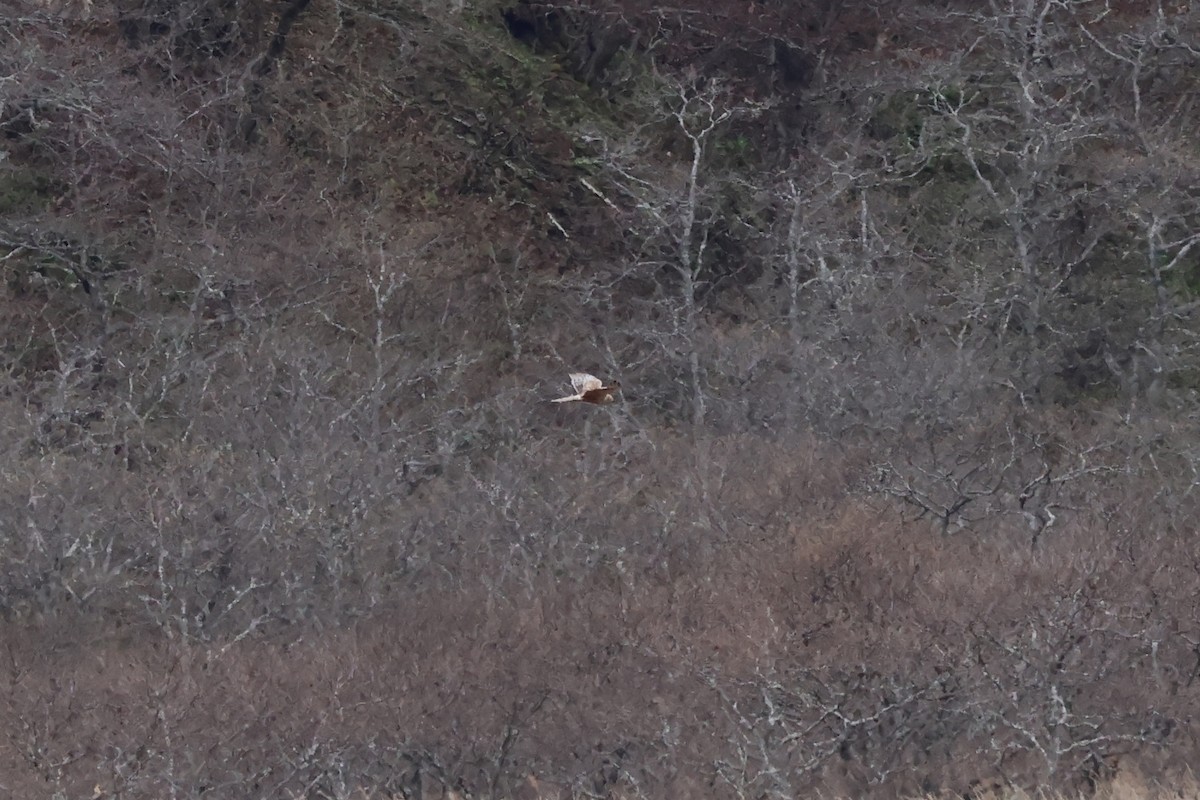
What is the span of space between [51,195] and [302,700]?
8499mm

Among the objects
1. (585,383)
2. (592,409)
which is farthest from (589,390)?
(592,409)

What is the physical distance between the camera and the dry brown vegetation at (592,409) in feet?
21.5

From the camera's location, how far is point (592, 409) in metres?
12.6

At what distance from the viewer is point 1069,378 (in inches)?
560

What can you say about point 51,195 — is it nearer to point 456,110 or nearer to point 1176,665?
point 456,110

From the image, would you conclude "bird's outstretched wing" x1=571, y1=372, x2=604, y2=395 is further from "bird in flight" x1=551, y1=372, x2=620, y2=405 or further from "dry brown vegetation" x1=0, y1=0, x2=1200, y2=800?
"dry brown vegetation" x1=0, y1=0, x2=1200, y2=800

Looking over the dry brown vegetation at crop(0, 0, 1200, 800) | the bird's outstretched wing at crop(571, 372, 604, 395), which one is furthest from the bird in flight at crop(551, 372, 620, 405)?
the dry brown vegetation at crop(0, 0, 1200, 800)

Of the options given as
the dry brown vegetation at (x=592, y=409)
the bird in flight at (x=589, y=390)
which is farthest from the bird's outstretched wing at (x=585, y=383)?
the dry brown vegetation at (x=592, y=409)

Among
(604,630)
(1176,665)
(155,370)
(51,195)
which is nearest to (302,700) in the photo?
(604,630)

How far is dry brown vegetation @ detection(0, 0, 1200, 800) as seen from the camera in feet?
21.5

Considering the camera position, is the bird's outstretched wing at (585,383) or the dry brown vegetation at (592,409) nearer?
the bird's outstretched wing at (585,383)

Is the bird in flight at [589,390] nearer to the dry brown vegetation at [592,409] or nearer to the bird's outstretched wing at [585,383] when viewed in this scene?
the bird's outstretched wing at [585,383]

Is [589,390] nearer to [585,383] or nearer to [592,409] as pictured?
[585,383]

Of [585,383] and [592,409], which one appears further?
[592,409]
